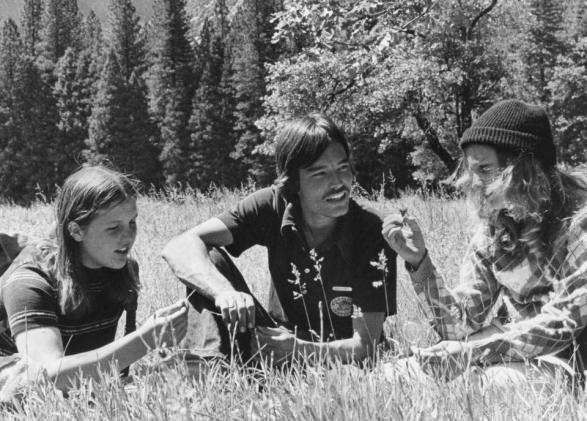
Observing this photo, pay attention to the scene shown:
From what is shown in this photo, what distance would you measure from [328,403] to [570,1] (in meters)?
43.0

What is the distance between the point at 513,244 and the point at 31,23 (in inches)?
2799

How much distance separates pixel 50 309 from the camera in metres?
2.35

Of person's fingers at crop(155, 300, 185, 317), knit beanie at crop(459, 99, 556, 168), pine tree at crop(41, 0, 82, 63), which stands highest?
pine tree at crop(41, 0, 82, 63)

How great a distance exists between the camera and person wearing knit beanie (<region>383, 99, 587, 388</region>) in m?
2.14

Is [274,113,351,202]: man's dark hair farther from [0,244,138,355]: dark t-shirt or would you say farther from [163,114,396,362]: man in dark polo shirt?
[0,244,138,355]: dark t-shirt

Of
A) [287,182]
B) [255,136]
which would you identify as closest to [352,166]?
[287,182]

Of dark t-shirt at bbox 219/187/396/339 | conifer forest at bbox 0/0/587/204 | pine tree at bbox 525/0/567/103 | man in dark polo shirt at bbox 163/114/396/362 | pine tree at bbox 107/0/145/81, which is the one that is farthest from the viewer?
pine tree at bbox 107/0/145/81

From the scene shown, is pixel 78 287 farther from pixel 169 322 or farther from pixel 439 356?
pixel 439 356

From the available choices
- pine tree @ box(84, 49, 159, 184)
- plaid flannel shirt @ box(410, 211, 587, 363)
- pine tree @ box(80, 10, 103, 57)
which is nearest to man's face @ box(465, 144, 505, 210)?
plaid flannel shirt @ box(410, 211, 587, 363)

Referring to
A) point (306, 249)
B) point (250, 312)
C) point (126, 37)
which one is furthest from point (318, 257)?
point (126, 37)

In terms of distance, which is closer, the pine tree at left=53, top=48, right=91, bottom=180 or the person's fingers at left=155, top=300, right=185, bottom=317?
the person's fingers at left=155, top=300, right=185, bottom=317

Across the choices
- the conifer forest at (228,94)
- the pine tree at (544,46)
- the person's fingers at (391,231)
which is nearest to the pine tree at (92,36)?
the conifer forest at (228,94)

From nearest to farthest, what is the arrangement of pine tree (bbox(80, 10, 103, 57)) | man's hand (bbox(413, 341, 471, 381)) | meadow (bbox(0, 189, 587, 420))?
meadow (bbox(0, 189, 587, 420))
man's hand (bbox(413, 341, 471, 381))
pine tree (bbox(80, 10, 103, 57))

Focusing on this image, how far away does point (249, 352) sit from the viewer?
265cm
